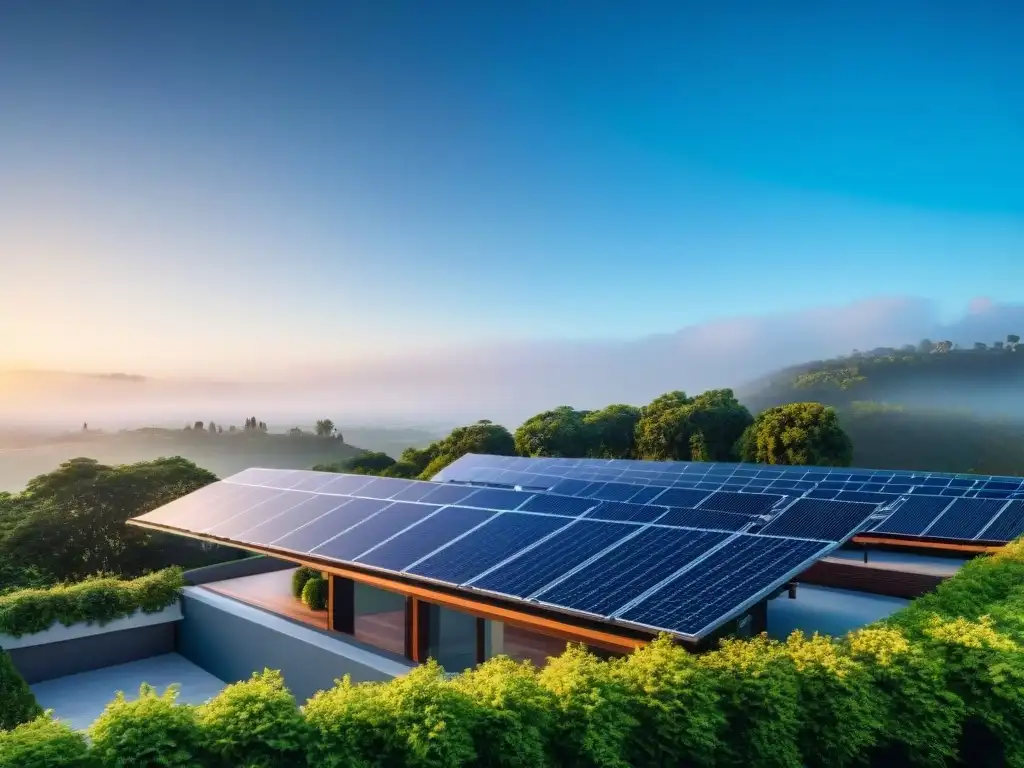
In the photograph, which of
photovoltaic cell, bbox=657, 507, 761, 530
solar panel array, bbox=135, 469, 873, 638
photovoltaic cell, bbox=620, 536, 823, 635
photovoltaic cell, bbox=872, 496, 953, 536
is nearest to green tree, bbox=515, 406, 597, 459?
photovoltaic cell, bbox=872, 496, 953, 536

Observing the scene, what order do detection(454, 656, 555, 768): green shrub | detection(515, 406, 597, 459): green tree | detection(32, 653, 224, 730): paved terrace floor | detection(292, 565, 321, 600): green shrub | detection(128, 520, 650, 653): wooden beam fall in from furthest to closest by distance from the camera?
1. detection(515, 406, 597, 459): green tree
2. detection(292, 565, 321, 600): green shrub
3. detection(32, 653, 224, 730): paved terrace floor
4. detection(128, 520, 650, 653): wooden beam
5. detection(454, 656, 555, 768): green shrub

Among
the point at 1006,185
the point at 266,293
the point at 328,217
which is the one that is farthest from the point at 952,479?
the point at 1006,185

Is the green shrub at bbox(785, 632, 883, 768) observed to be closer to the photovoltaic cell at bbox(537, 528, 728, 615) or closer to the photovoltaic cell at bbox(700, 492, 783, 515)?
the photovoltaic cell at bbox(537, 528, 728, 615)

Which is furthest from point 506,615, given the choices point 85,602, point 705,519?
point 85,602

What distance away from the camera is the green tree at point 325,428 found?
6269 cm

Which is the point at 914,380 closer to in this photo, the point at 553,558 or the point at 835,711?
the point at 553,558

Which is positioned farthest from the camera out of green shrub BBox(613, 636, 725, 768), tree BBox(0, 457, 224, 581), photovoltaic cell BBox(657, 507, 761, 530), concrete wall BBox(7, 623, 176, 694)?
tree BBox(0, 457, 224, 581)

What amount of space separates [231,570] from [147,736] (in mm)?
13434

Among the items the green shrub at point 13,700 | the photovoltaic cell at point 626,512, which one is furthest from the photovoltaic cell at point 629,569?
the green shrub at point 13,700

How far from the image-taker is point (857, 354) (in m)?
87.7

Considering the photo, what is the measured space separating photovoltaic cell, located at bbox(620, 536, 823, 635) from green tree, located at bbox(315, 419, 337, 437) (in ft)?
185

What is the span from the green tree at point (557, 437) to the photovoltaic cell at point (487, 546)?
135 feet

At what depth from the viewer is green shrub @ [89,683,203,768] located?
4.91m

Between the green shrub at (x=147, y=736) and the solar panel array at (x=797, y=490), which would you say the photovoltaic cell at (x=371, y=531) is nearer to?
the solar panel array at (x=797, y=490)
